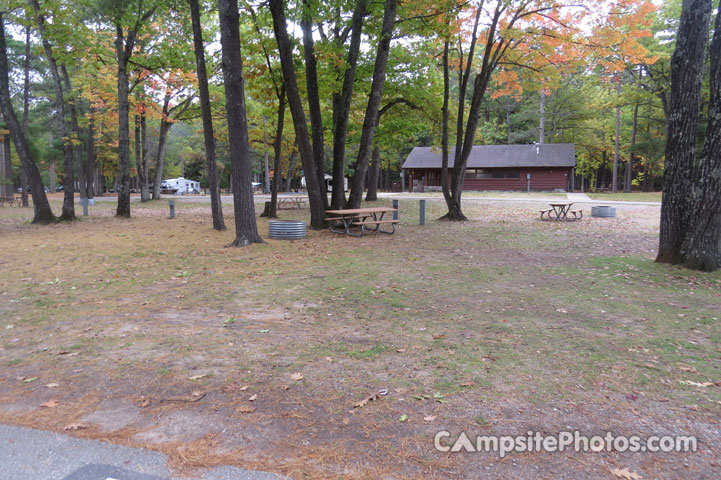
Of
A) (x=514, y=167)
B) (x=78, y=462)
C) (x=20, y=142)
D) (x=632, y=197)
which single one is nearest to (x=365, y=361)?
(x=78, y=462)

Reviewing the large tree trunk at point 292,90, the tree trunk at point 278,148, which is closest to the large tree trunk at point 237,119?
the large tree trunk at point 292,90

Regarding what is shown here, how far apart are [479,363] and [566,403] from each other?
831 millimetres

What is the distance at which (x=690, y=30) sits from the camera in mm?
7262

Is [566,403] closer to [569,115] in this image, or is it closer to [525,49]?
Result: [525,49]

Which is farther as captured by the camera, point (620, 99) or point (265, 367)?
point (620, 99)

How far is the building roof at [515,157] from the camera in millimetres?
40812

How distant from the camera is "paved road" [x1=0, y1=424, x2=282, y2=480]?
7.89 feet

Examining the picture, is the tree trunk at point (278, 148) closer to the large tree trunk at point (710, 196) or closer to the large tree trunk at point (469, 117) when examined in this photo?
the large tree trunk at point (469, 117)

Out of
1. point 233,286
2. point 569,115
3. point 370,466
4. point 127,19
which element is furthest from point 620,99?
point 370,466

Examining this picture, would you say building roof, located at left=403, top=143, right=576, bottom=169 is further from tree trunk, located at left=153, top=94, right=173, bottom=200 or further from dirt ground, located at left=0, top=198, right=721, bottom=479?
dirt ground, located at left=0, top=198, right=721, bottom=479

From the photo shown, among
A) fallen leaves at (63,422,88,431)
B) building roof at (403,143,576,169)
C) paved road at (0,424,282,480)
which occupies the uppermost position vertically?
building roof at (403,143,576,169)

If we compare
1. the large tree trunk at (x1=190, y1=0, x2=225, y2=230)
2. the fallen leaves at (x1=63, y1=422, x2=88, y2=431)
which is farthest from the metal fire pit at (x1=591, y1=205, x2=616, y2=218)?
the fallen leaves at (x1=63, y1=422, x2=88, y2=431)

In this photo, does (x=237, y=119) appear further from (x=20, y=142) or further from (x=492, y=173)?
(x=492, y=173)

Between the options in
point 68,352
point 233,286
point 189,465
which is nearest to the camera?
point 189,465
